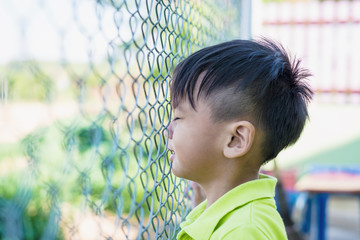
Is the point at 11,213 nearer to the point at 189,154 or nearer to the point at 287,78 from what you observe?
the point at 189,154

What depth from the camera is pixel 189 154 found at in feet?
4.10

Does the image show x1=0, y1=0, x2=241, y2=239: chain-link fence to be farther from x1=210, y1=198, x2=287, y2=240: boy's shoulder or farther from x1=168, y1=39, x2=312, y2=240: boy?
x1=210, y1=198, x2=287, y2=240: boy's shoulder

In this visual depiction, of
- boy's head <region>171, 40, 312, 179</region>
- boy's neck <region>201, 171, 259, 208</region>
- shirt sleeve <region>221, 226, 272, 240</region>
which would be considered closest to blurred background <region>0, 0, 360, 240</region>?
boy's head <region>171, 40, 312, 179</region>

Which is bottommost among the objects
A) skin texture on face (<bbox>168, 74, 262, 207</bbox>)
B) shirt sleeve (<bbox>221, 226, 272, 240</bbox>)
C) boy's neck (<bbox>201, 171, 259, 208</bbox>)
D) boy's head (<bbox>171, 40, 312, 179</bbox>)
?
shirt sleeve (<bbox>221, 226, 272, 240</bbox>)

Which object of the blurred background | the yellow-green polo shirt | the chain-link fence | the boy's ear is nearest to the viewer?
the chain-link fence

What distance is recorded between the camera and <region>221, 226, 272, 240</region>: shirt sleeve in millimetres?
1088

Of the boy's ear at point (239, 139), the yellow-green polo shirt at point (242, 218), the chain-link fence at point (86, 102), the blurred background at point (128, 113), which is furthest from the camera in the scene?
the boy's ear at point (239, 139)

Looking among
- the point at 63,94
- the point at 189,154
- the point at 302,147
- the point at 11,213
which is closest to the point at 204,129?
the point at 189,154

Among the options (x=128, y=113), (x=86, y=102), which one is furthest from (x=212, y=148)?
(x=86, y=102)

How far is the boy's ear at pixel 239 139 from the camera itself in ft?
3.98

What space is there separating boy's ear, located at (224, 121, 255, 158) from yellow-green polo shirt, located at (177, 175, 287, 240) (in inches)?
3.2

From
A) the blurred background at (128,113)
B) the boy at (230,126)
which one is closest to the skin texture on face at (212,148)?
the boy at (230,126)

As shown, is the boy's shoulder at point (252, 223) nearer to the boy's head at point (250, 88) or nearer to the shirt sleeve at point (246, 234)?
the shirt sleeve at point (246, 234)

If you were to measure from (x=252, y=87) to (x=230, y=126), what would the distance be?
0.34 ft
